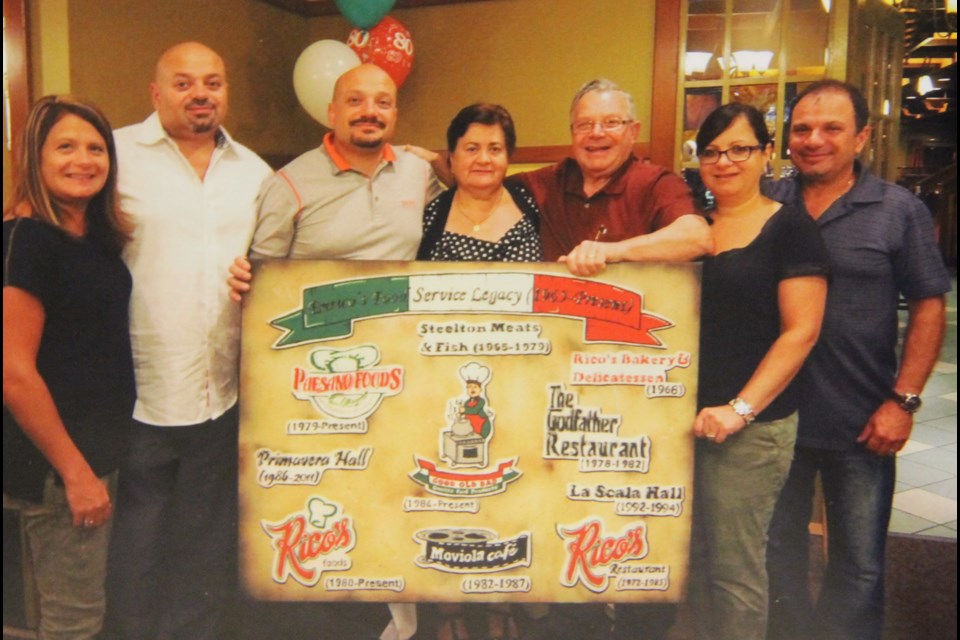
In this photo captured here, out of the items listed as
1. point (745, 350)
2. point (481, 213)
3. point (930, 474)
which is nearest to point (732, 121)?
point (745, 350)

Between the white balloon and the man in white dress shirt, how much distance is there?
27.9 inches

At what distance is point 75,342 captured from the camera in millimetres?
1479

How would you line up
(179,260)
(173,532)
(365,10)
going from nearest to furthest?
(179,260)
(173,532)
(365,10)

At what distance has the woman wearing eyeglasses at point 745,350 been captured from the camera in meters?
1.51

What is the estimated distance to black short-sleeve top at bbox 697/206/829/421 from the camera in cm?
151

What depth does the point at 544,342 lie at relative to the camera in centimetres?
152

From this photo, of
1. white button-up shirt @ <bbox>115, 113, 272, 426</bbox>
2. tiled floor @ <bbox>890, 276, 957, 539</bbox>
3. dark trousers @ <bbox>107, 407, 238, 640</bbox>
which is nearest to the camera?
white button-up shirt @ <bbox>115, 113, 272, 426</bbox>

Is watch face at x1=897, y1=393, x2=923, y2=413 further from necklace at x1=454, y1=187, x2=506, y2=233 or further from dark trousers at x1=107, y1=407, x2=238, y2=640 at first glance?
dark trousers at x1=107, y1=407, x2=238, y2=640

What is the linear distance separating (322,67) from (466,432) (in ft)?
4.64

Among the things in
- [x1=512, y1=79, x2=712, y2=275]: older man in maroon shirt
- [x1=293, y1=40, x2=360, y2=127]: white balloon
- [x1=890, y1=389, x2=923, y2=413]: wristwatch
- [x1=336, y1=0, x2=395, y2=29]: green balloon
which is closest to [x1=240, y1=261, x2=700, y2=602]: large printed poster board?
[x1=512, y1=79, x2=712, y2=275]: older man in maroon shirt

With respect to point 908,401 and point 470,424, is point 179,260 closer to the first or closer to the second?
point 470,424

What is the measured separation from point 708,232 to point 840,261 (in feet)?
1.20

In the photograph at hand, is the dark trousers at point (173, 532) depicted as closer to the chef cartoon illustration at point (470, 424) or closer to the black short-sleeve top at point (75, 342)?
the black short-sleeve top at point (75, 342)

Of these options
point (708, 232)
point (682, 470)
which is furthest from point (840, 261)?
point (682, 470)
